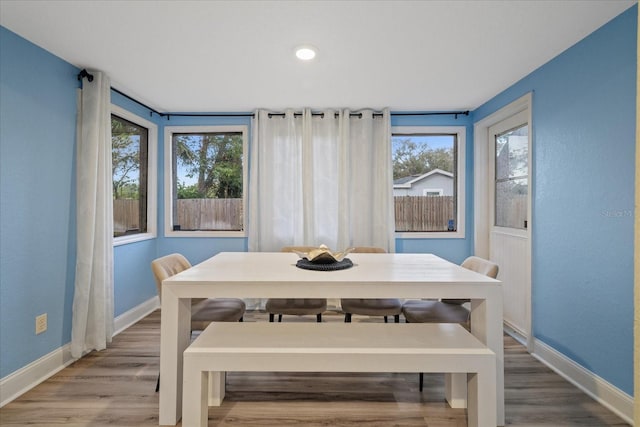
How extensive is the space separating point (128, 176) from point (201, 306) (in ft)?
6.48

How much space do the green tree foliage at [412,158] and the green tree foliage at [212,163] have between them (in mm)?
1901

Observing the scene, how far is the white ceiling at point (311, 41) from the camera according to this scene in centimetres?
190

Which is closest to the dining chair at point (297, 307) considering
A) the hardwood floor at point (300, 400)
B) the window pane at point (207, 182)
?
the hardwood floor at point (300, 400)

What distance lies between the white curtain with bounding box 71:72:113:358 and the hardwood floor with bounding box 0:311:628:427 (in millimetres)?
273

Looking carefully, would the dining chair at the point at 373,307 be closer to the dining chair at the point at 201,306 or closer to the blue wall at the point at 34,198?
the dining chair at the point at 201,306

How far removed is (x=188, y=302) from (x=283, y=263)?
0.63 meters

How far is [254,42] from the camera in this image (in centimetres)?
228

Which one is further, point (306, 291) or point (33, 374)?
point (33, 374)

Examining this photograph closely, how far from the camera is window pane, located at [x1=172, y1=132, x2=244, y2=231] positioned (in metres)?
4.11

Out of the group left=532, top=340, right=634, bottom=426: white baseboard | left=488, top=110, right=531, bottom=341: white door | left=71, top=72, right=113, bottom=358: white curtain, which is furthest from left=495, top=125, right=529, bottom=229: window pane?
left=71, top=72, right=113, bottom=358: white curtain

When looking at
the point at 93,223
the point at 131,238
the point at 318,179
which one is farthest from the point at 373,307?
the point at 131,238

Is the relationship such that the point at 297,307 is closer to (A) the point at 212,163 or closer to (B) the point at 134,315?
(B) the point at 134,315

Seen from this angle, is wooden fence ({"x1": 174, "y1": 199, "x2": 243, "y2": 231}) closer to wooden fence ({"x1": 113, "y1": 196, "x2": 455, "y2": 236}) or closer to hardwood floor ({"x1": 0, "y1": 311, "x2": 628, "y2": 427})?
wooden fence ({"x1": 113, "y1": 196, "x2": 455, "y2": 236})

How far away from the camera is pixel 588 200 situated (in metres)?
2.19
